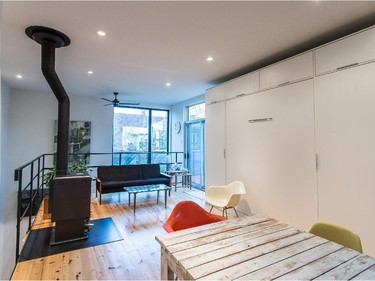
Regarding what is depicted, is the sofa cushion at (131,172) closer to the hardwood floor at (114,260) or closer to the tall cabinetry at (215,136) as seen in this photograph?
the hardwood floor at (114,260)

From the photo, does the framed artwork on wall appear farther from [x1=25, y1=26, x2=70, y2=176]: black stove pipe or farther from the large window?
[x1=25, y1=26, x2=70, y2=176]: black stove pipe

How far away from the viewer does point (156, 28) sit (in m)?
2.50

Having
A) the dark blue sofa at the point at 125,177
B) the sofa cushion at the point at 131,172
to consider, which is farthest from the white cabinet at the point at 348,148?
the sofa cushion at the point at 131,172

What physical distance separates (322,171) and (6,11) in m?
3.99

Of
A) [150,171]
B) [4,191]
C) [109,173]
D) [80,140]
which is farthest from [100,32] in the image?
[4,191]

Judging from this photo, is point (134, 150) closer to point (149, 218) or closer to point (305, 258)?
point (149, 218)

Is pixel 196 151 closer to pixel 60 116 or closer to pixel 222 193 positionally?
pixel 222 193

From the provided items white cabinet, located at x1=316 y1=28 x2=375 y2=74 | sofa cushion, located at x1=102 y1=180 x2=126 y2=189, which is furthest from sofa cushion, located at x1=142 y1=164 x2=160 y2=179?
white cabinet, located at x1=316 y1=28 x2=375 y2=74

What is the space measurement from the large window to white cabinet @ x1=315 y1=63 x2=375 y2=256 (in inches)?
201

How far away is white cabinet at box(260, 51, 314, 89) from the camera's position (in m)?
2.82

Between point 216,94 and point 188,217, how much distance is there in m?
2.99

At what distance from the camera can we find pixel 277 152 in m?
3.21

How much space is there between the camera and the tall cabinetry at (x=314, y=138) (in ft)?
7.50

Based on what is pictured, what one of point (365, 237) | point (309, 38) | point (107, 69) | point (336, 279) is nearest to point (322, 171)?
point (365, 237)
